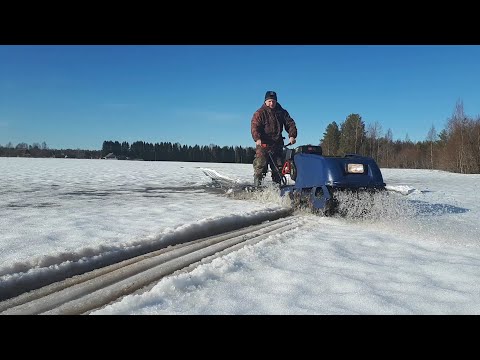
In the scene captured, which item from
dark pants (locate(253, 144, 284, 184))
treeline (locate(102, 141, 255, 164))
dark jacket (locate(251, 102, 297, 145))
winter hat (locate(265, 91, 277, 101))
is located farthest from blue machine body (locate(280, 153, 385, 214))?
treeline (locate(102, 141, 255, 164))

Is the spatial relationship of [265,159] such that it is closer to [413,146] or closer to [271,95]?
[271,95]

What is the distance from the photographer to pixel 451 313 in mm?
1972

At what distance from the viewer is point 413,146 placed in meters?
63.2

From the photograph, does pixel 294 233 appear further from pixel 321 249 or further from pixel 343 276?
pixel 343 276

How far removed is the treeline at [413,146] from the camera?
22.9m

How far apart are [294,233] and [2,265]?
2893 millimetres

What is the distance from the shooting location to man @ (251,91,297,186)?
29.1ft

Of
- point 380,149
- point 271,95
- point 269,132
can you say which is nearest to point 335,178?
point 269,132

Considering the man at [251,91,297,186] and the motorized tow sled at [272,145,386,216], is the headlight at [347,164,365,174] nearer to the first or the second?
the motorized tow sled at [272,145,386,216]

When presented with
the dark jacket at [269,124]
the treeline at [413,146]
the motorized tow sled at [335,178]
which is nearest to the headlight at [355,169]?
the motorized tow sled at [335,178]

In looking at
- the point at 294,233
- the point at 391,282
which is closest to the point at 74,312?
the point at 391,282

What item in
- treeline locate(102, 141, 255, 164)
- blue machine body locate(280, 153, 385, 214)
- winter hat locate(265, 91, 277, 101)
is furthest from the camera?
treeline locate(102, 141, 255, 164)

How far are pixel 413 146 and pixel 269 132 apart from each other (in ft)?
204

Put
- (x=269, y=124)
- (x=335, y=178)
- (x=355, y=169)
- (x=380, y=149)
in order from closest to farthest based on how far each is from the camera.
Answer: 1. (x=335, y=178)
2. (x=355, y=169)
3. (x=269, y=124)
4. (x=380, y=149)
